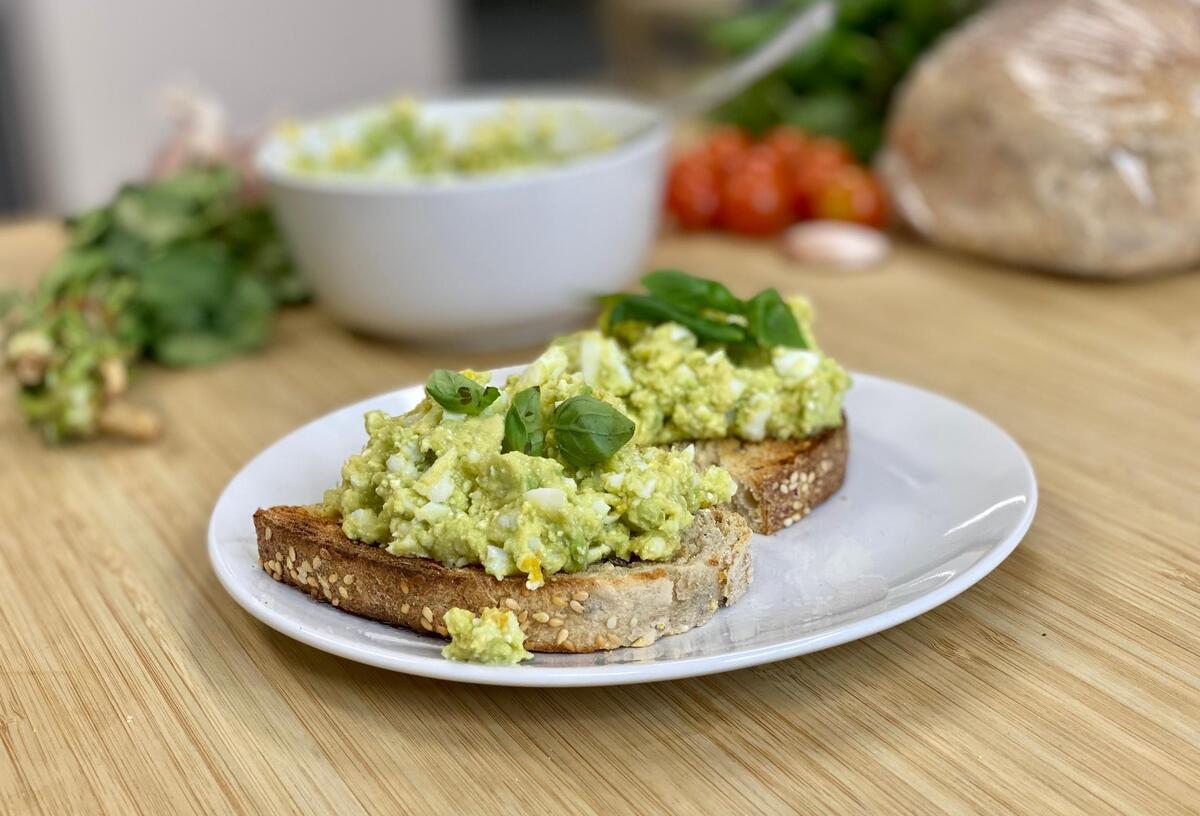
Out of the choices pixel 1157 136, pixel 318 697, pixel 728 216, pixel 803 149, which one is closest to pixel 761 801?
pixel 318 697

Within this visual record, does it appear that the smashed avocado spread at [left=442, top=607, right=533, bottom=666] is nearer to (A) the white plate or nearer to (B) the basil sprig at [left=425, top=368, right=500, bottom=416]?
(A) the white plate

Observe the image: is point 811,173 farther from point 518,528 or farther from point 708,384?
point 518,528

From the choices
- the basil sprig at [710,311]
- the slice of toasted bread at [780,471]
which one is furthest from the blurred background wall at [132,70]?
the slice of toasted bread at [780,471]

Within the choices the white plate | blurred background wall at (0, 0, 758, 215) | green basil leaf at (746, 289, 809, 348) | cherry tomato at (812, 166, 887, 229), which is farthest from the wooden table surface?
blurred background wall at (0, 0, 758, 215)

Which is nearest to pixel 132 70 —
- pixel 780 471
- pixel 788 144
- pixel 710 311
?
pixel 788 144

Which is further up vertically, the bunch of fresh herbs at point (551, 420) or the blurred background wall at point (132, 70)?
the bunch of fresh herbs at point (551, 420)

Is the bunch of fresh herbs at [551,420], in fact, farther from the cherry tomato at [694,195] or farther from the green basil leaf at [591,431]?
the cherry tomato at [694,195]
